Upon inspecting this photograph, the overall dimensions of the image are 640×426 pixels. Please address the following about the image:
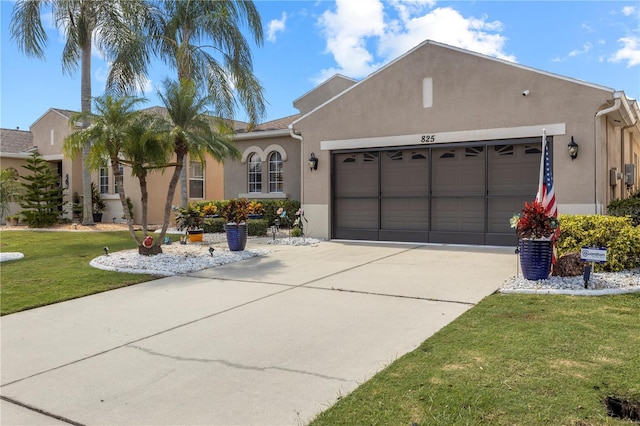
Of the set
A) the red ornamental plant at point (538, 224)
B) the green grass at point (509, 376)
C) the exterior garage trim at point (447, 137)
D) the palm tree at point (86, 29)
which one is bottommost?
the green grass at point (509, 376)

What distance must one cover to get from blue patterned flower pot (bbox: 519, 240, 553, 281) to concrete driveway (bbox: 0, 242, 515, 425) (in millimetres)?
568

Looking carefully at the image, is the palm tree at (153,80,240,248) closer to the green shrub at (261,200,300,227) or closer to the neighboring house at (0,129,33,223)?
the green shrub at (261,200,300,227)

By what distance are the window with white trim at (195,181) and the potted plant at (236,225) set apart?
11862 mm

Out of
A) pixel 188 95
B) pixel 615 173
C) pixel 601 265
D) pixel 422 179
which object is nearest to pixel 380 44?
pixel 422 179

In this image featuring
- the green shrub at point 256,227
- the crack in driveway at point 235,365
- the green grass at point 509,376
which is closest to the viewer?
the green grass at point 509,376

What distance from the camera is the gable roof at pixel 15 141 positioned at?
24.4m

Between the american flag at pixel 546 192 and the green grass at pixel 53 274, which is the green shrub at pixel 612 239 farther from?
the green grass at pixel 53 274

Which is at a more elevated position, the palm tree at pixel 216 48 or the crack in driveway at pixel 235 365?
the palm tree at pixel 216 48

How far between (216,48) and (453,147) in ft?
32.0

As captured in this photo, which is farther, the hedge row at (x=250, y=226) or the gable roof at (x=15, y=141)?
the gable roof at (x=15, y=141)

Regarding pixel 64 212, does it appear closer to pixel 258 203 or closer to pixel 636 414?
pixel 258 203

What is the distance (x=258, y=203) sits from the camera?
16.8 metres

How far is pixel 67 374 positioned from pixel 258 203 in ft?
41.0

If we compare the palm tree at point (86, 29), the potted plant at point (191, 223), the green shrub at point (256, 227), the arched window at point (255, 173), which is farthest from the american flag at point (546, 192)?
the palm tree at point (86, 29)
